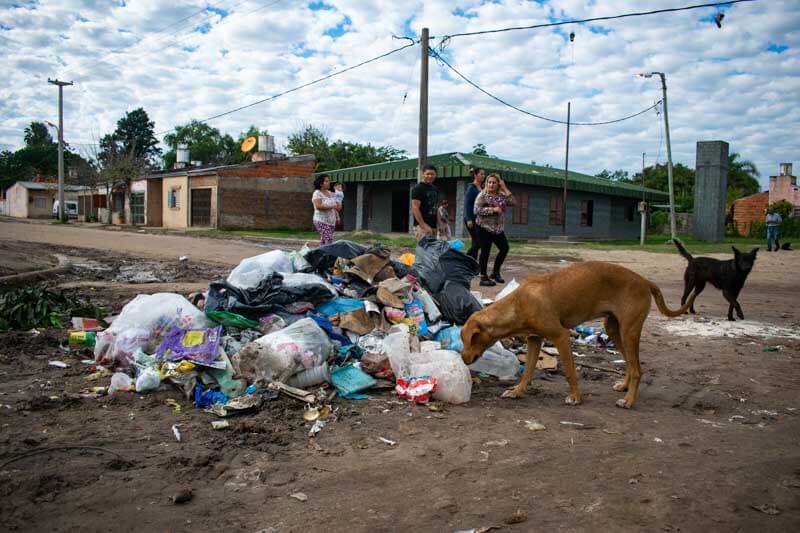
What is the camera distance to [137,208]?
36.6 m

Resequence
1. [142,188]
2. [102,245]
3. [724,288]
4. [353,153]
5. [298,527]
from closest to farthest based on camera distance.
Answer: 1. [298,527]
2. [724,288]
3. [102,245]
4. [142,188]
5. [353,153]

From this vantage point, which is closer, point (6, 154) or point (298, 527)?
point (298, 527)

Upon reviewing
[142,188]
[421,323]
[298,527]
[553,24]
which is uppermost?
[553,24]

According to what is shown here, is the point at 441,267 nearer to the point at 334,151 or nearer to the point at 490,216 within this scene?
the point at 490,216

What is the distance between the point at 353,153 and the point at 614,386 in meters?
41.7

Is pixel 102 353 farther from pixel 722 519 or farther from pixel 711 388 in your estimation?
pixel 711 388

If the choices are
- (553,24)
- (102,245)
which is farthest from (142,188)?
(553,24)

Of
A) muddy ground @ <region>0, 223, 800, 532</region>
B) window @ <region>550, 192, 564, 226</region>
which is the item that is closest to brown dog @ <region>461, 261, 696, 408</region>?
muddy ground @ <region>0, 223, 800, 532</region>

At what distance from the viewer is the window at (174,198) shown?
32.3 m

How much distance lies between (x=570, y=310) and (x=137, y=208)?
123ft

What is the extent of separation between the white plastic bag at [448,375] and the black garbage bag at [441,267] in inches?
71.3

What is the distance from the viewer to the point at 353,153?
4456 cm

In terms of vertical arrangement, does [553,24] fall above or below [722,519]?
above

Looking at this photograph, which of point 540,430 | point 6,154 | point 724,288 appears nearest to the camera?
point 540,430
